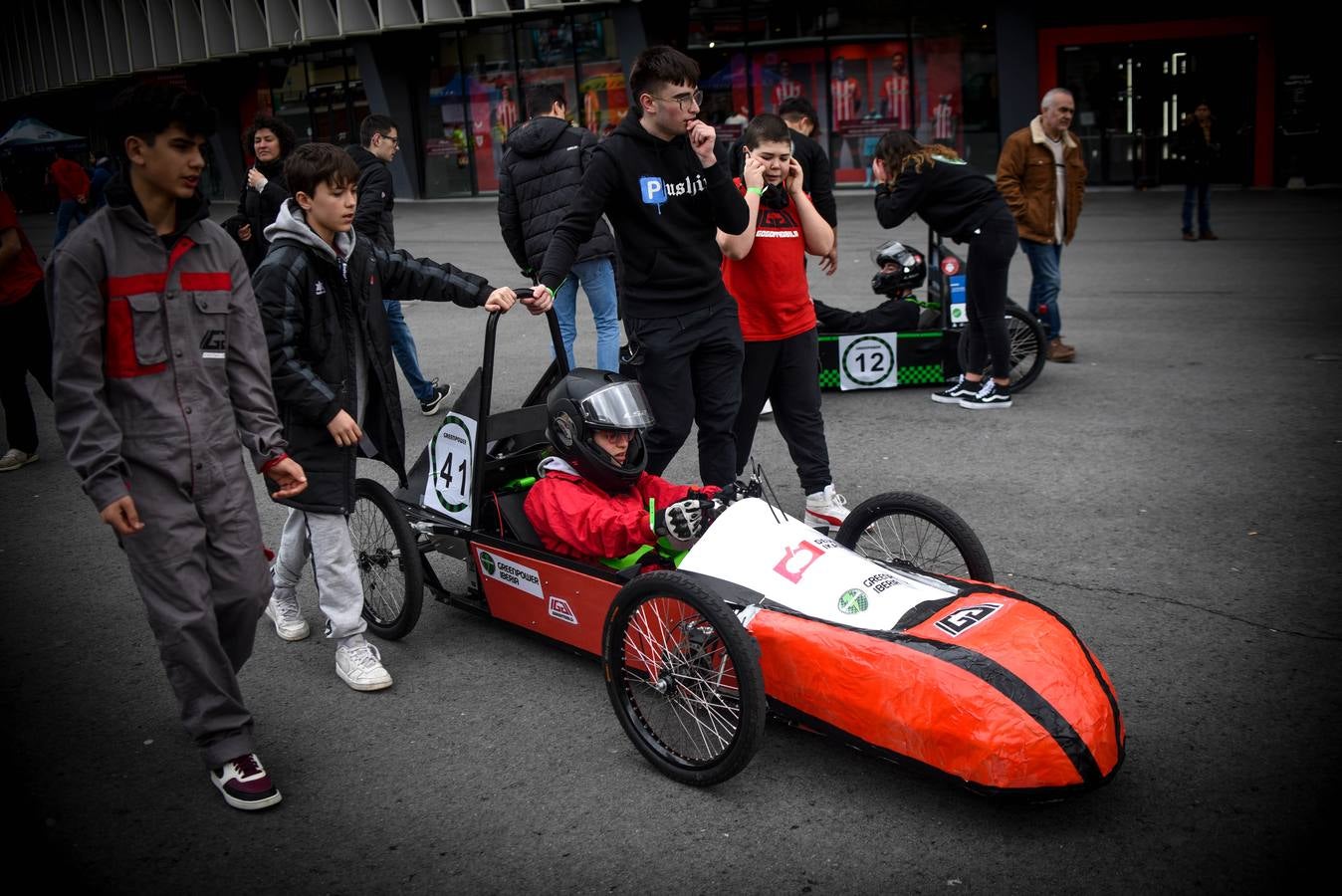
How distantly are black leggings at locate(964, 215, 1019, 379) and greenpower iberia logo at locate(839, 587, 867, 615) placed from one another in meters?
3.90

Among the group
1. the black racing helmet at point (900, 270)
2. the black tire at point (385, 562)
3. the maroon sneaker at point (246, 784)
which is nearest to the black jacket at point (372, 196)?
the black tire at point (385, 562)

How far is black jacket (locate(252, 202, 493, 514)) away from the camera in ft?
12.5

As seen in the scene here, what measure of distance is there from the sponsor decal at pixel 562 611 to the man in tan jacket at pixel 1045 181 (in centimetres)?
518

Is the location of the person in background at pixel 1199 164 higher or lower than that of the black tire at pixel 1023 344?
higher

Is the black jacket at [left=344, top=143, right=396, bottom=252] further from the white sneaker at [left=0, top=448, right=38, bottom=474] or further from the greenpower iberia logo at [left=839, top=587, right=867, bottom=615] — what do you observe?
the greenpower iberia logo at [left=839, top=587, right=867, bottom=615]

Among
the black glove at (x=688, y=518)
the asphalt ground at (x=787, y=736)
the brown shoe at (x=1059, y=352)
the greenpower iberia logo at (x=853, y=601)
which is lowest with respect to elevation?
the asphalt ground at (x=787, y=736)

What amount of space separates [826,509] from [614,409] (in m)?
1.65

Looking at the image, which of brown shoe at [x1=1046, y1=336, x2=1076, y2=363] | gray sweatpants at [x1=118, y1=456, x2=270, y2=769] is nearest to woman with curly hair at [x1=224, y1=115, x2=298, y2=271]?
gray sweatpants at [x1=118, y1=456, x2=270, y2=769]

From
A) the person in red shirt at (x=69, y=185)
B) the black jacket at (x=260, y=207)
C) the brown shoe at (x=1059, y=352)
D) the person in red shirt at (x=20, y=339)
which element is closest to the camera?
the person in red shirt at (x=20, y=339)

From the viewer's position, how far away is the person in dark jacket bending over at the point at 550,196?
7043mm

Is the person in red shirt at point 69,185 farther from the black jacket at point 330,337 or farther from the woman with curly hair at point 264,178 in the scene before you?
the black jacket at point 330,337

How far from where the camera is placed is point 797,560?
11.8ft

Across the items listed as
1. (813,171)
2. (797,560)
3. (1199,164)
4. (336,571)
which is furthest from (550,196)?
(1199,164)

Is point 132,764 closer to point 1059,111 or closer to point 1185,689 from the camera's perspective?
point 1185,689
